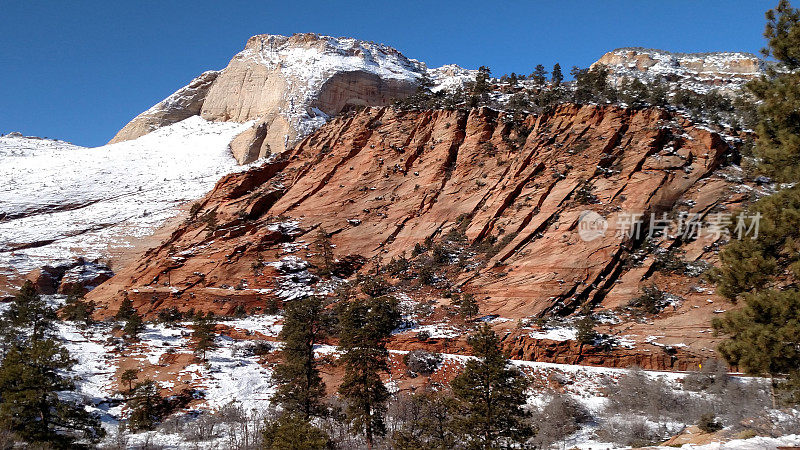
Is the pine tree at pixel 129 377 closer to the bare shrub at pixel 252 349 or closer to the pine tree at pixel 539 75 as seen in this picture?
the bare shrub at pixel 252 349

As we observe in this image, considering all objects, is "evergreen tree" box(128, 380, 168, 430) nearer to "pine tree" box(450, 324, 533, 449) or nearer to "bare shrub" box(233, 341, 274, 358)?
"bare shrub" box(233, 341, 274, 358)

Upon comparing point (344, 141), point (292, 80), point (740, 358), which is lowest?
point (740, 358)

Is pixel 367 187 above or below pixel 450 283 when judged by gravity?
above

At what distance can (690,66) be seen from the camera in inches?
3273

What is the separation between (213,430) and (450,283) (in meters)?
18.0

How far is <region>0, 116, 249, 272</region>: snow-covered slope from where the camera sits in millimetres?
53781

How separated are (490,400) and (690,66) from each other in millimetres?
88786

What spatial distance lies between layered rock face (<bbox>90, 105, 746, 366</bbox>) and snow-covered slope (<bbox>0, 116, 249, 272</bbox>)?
42.9 feet

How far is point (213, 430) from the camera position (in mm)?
21172

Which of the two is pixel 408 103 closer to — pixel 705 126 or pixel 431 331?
pixel 705 126

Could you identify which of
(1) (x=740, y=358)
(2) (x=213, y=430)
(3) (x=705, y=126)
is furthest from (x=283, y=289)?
(3) (x=705, y=126)

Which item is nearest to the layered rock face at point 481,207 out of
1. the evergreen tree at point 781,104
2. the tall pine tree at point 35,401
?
the evergreen tree at point 781,104

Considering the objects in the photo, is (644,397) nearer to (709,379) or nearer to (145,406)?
(709,379)

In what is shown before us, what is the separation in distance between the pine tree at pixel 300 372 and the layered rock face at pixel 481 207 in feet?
37.6
